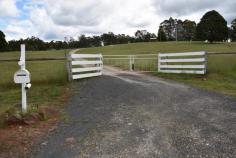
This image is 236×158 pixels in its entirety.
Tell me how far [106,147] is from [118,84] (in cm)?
657

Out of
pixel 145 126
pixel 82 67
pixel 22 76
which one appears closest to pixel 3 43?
pixel 82 67

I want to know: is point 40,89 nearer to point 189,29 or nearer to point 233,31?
point 233,31

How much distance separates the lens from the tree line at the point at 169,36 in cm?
6128

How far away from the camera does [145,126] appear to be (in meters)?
6.04

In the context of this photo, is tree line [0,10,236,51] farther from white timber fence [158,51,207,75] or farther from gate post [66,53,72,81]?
gate post [66,53,72,81]

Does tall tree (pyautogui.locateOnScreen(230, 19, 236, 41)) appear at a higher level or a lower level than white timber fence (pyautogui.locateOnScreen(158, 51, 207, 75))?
higher

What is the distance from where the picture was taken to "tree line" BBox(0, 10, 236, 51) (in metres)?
61.3

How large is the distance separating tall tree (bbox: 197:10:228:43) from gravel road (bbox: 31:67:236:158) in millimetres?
54215

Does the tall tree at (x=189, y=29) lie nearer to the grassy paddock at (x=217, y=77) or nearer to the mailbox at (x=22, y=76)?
the grassy paddock at (x=217, y=77)

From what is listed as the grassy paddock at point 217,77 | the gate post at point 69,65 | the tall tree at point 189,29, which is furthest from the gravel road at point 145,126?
the tall tree at point 189,29

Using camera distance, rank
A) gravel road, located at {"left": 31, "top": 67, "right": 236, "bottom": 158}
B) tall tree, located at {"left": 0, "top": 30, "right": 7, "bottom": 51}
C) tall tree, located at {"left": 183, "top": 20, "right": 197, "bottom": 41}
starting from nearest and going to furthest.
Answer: gravel road, located at {"left": 31, "top": 67, "right": 236, "bottom": 158} < tall tree, located at {"left": 0, "top": 30, "right": 7, "bottom": 51} < tall tree, located at {"left": 183, "top": 20, "right": 197, "bottom": 41}

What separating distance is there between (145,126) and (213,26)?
58.4 m

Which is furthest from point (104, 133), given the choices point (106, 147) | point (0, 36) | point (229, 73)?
point (0, 36)

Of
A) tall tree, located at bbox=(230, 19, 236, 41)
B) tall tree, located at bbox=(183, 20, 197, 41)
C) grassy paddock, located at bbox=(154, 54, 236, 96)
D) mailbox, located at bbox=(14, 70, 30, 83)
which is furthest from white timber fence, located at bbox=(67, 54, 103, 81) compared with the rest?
tall tree, located at bbox=(183, 20, 197, 41)
